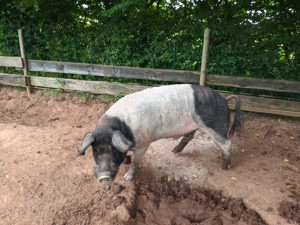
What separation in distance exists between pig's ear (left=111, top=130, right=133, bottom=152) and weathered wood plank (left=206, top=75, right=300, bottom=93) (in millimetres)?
3333

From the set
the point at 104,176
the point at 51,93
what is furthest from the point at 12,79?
the point at 104,176

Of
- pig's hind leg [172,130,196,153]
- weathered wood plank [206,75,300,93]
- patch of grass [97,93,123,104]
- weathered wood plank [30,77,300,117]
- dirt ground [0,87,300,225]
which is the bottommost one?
dirt ground [0,87,300,225]

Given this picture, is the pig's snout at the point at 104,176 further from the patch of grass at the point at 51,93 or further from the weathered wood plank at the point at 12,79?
the weathered wood plank at the point at 12,79

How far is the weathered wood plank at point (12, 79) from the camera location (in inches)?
274

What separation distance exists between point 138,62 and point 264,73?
123 inches

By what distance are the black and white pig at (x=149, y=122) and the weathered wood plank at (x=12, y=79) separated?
5012mm

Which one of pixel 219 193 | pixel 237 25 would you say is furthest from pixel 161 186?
pixel 237 25

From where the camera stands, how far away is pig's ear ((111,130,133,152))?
105 inches

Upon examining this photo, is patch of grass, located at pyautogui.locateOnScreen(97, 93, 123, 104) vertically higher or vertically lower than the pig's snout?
higher

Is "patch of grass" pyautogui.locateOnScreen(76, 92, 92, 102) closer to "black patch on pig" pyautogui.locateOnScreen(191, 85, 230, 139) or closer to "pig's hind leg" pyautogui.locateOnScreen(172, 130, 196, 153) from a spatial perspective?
"pig's hind leg" pyautogui.locateOnScreen(172, 130, 196, 153)

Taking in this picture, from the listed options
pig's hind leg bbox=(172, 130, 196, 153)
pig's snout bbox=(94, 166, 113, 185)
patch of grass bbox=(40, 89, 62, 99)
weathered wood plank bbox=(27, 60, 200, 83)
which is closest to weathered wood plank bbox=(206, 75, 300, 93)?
weathered wood plank bbox=(27, 60, 200, 83)

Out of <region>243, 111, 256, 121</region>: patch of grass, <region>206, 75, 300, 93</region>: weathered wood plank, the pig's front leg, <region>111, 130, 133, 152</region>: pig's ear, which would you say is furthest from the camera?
<region>243, 111, 256, 121</region>: patch of grass

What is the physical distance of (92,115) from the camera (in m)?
5.98

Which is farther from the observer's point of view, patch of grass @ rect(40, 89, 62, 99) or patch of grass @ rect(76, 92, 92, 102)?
patch of grass @ rect(40, 89, 62, 99)
